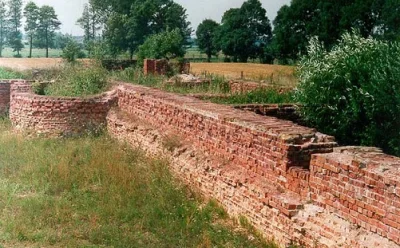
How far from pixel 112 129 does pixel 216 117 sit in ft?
16.4

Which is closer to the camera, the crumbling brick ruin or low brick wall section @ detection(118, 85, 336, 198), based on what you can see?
the crumbling brick ruin

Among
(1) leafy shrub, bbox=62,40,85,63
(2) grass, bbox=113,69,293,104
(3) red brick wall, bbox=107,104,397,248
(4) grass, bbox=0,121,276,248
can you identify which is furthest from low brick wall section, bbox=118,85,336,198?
(1) leafy shrub, bbox=62,40,85,63

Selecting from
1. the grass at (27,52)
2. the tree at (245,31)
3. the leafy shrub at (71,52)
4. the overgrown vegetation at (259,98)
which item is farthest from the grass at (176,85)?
the grass at (27,52)

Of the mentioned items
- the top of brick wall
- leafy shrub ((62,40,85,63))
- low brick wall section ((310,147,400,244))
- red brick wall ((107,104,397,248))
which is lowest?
red brick wall ((107,104,397,248))

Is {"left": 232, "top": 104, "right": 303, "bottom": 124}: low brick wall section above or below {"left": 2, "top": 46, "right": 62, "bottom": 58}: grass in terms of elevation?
below

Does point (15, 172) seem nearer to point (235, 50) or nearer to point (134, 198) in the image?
point (134, 198)

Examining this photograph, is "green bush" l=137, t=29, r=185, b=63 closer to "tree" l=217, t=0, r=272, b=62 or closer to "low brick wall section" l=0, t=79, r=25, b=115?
"low brick wall section" l=0, t=79, r=25, b=115

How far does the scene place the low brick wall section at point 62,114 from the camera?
39.7ft

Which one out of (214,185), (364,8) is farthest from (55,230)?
(364,8)

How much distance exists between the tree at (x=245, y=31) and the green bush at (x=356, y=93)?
56883 mm

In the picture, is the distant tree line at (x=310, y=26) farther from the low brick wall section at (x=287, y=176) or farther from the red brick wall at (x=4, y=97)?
the low brick wall section at (x=287, y=176)

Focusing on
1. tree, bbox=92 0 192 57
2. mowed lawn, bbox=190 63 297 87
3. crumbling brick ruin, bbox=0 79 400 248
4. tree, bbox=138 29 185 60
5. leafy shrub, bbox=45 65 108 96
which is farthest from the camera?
tree, bbox=92 0 192 57

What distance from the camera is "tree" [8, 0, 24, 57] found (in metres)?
70.1

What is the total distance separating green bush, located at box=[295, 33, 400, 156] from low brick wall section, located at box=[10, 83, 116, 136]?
16.2 feet
